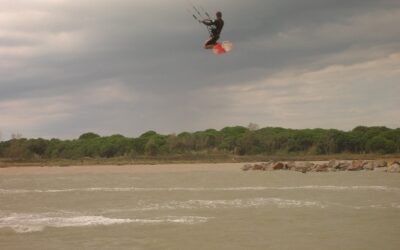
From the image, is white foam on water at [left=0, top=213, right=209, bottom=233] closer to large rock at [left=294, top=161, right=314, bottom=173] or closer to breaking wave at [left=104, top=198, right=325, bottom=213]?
breaking wave at [left=104, top=198, right=325, bottom=213]

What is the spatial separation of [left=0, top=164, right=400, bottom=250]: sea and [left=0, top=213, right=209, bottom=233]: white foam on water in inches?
1.4

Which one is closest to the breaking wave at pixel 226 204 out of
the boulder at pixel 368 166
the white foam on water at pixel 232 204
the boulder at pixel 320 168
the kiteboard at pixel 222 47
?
the white foam on water at pixel 232 204

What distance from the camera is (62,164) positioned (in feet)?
259

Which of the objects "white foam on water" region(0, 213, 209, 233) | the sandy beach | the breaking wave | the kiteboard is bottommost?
"white foam on water" region(0, 213, 209, 233)

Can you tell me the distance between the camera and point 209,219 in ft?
66.8

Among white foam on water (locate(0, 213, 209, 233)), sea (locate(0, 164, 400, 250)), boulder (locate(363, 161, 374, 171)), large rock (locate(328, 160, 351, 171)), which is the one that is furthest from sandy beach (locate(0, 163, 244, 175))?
white foam on water (locate(0, 213, 209, 233))

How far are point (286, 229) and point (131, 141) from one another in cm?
8016

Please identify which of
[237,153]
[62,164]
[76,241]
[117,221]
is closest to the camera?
[76,241]

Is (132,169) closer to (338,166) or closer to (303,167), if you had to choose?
Answer: (303,167)

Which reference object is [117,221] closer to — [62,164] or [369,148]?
[62,164]

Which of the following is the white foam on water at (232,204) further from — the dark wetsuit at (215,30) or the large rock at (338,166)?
the large rock at (338,166)

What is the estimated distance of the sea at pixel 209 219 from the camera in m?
15.7

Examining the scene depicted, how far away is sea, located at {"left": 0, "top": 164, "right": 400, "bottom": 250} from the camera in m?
15.7

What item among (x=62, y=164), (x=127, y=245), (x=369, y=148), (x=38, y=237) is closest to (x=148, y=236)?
(x=127, y=245)
